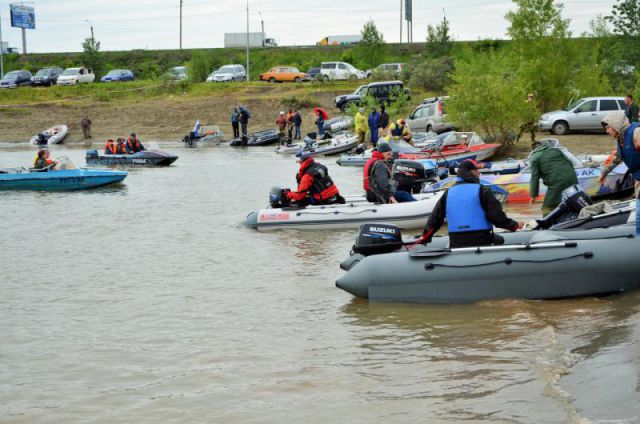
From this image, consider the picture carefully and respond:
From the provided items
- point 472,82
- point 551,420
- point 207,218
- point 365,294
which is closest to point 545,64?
point 472,82

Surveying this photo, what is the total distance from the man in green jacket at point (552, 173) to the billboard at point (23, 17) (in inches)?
3166

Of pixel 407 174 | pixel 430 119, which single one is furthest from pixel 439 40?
pixel 407 174

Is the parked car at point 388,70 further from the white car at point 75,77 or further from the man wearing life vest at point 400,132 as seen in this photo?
the man wearing life vest at point 400,132

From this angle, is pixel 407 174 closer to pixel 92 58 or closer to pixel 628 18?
pixel 628 18

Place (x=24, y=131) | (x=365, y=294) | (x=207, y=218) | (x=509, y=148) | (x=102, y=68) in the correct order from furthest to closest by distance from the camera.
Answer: (x=102, y=68) < (x=24, y=131) < (x=509, y=148) < (x=207, y=218) < (x=365, y=294)

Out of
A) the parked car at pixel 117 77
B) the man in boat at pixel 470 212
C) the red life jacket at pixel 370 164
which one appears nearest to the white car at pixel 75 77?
the parked car at pixel 117 77

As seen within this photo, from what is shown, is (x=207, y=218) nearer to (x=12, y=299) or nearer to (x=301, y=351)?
(x=12, y=299)

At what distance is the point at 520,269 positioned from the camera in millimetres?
9477

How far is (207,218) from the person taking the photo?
1827 centimetres

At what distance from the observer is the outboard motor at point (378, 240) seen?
34.3ft

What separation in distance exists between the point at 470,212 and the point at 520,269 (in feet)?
2.60

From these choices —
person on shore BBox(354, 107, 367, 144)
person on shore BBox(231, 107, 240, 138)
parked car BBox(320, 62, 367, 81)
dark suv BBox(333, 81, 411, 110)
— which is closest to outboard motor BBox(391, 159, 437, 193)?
person on shore BBox(354, 107, 367, 144)

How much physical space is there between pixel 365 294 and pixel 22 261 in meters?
6.72

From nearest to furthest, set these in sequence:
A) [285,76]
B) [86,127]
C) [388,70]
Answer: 1. [86,127]
2. [388,70]
3. [285,76]
